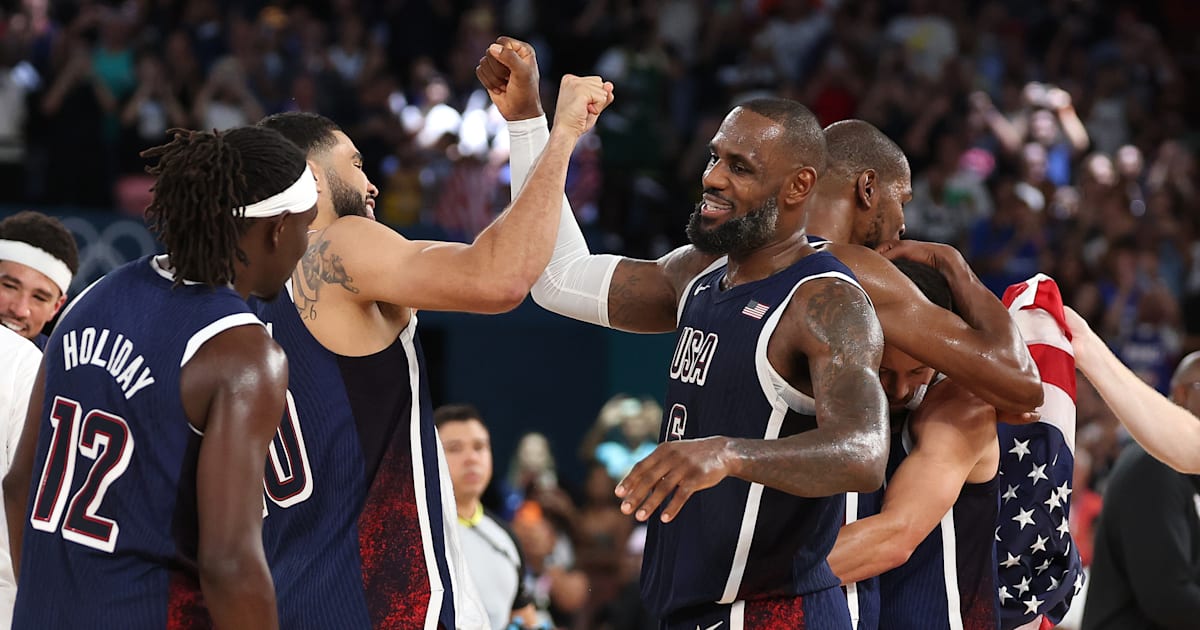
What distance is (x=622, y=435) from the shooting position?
42.7ft

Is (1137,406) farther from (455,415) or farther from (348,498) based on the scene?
(455,415)

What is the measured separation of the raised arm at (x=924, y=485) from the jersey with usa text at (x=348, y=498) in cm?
116

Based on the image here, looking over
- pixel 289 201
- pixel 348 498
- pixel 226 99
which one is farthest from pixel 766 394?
pixel 226 99

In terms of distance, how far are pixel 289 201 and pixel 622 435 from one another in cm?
965

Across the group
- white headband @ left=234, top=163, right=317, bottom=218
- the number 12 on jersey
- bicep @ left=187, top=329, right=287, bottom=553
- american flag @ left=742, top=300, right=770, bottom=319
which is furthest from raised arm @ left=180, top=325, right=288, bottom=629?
american flag @ left=742, top=300, right=770, bottom=319

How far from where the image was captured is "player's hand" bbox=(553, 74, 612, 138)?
432 cm

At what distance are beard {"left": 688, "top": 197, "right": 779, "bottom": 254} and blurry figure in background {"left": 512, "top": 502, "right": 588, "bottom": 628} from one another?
18.4 ft

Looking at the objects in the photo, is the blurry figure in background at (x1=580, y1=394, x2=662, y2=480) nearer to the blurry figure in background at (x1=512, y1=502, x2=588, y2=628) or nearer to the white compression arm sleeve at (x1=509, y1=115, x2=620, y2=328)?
the blurry figure in background at (x1=512, y1=502, x2=588, y2=628)

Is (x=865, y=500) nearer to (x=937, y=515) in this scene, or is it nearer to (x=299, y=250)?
(x=937, y=515)

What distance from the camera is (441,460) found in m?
4.22

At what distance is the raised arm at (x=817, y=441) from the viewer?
10.9 ft

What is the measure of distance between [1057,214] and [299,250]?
524 inches

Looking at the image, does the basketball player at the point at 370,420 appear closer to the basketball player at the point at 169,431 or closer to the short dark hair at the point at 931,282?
the basketball player at the point at 169,431

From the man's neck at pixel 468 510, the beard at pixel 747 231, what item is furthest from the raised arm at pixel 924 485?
the man's neck at pixel 468 510
